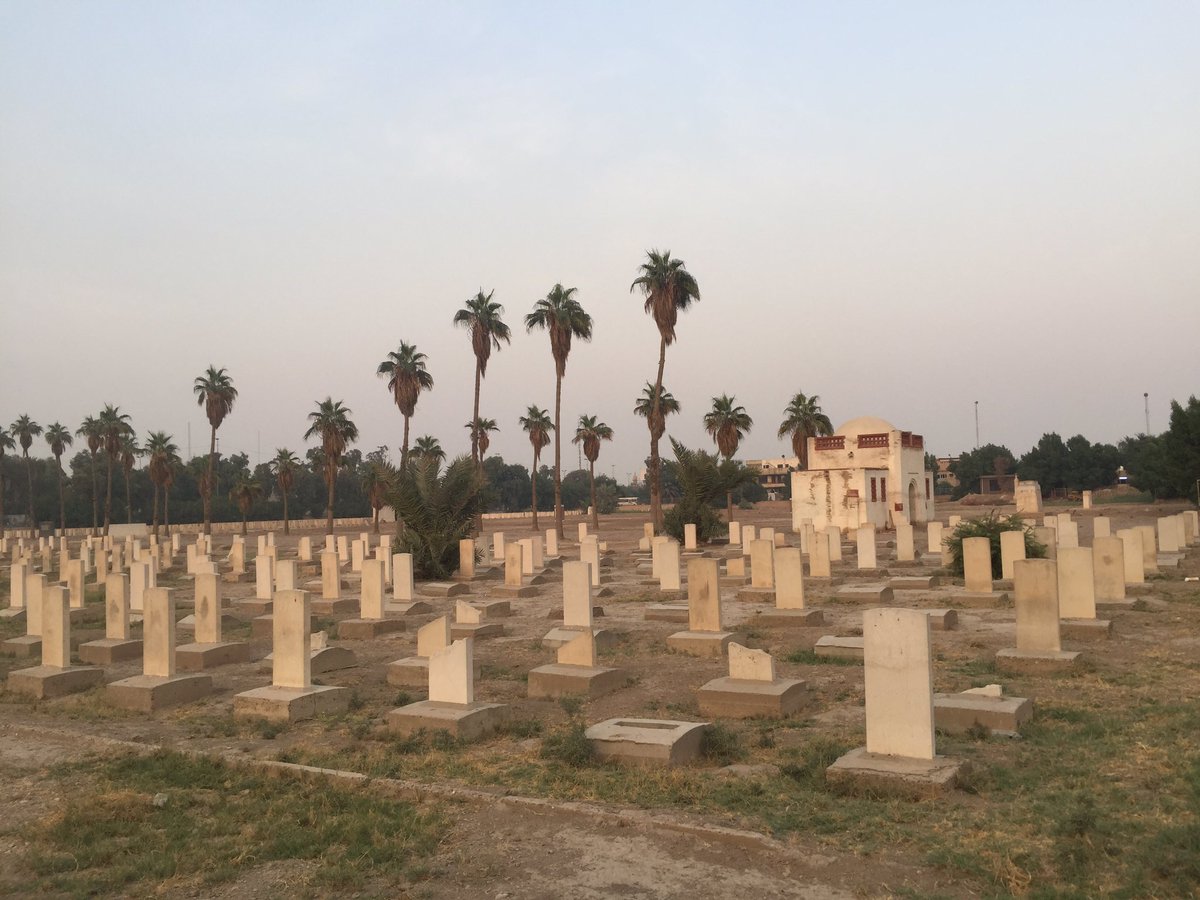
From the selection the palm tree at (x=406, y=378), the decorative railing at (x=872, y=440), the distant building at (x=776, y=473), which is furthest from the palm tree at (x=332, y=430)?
the distant building at (x=776, y=473)

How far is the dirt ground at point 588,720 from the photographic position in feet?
15.6

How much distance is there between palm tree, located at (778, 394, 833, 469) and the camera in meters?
49.2

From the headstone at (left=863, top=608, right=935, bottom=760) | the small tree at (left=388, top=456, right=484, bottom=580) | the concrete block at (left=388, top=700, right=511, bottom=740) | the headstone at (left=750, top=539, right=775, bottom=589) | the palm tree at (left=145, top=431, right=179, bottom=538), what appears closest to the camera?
the headstone at (left=863, top=608, right=935, bottom=760)

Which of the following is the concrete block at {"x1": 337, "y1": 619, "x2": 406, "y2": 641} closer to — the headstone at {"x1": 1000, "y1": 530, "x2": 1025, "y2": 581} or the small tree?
the small tree

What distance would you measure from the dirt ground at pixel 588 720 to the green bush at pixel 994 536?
2.39m

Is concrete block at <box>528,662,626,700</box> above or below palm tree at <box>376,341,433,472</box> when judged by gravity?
below

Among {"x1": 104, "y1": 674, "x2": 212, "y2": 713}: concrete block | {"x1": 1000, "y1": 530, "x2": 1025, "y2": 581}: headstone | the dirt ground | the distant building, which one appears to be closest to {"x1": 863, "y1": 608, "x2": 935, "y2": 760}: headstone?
the dirt ground

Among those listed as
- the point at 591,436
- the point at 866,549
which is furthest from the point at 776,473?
the point at 866,549

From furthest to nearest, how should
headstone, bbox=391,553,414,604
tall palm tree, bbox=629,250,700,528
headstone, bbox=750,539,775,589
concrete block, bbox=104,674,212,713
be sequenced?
tall palm tree, bbox=629,250,700,528
headstone, bbox=750,539,775,589
headstone, bbox=391,553,414,604
concrete block, bbox=104,674,212,713

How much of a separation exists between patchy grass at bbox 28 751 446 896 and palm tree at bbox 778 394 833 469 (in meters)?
44.5

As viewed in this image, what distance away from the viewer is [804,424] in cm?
4938

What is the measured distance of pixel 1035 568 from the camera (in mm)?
10000

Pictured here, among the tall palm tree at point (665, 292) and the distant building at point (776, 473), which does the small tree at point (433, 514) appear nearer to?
the tall palm tree at point (665, 292)

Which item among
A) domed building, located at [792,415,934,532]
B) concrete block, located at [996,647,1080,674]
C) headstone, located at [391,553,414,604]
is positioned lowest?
concrete block, located at [996,647,1080,674]
